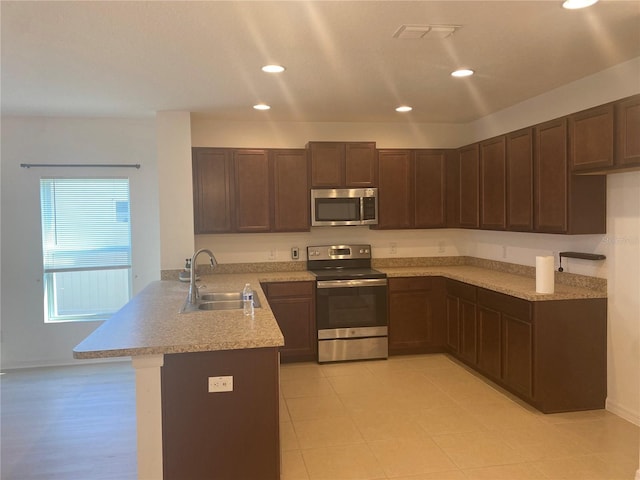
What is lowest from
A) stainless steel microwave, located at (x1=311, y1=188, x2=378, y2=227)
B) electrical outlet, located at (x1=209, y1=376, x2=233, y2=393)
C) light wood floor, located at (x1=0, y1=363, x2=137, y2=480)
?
light wood floor, located at (x1=0, y1=363, x2=137, y2=480)

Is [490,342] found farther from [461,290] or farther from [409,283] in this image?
[409,283]

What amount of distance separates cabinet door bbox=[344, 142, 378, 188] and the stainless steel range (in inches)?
38.5

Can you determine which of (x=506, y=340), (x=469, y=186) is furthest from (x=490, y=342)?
(x=469, y=186)

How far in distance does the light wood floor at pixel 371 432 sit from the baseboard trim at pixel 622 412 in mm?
50

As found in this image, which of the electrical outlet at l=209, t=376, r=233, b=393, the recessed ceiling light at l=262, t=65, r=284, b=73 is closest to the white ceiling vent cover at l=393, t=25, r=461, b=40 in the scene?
the recessed ceiling light at l=262, t=65, r=284, b=73

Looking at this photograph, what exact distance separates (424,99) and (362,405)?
270cm

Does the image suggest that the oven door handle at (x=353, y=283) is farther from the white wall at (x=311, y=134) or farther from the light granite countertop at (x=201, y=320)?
the white wall at (x=311, y=134)

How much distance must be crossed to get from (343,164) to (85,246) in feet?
9.51

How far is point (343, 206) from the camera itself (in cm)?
512

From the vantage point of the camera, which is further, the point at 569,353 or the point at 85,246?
the point at 85,246

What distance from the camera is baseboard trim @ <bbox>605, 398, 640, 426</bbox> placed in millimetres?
3320

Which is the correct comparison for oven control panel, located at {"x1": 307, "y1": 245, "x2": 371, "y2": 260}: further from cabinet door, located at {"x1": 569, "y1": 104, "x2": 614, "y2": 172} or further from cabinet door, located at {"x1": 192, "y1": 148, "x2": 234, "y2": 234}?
cabinet door, located at {"x1": 569, "y1": 104, "x2": 614, "y2": 172}

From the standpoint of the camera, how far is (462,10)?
2404 millimetres

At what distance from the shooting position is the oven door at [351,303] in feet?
15.8
